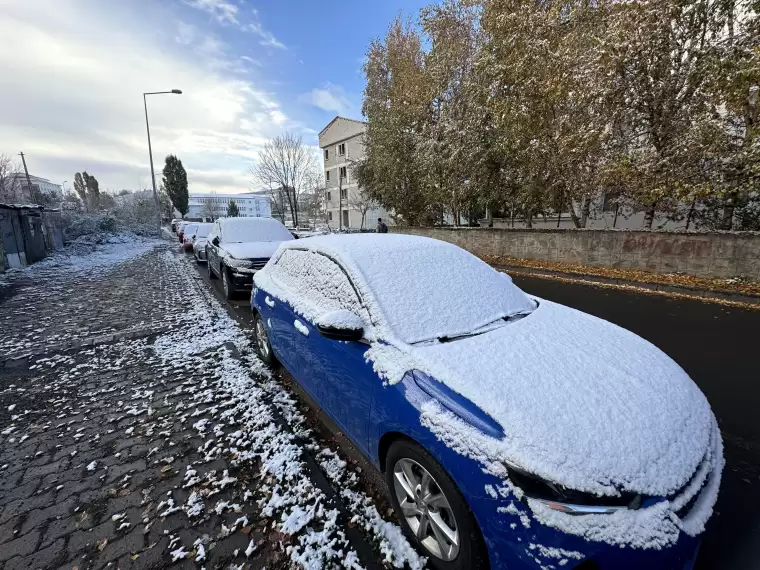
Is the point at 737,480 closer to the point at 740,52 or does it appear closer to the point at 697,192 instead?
the point at 697,192

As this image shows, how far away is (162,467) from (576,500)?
111 inches

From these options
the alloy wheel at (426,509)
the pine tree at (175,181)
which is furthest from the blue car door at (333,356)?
the pine tree at (175,181)

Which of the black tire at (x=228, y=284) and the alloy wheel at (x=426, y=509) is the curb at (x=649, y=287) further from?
the black tire at (x=228, y=284)

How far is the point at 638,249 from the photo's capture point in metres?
8.93

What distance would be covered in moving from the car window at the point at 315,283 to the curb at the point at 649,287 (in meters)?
7.74

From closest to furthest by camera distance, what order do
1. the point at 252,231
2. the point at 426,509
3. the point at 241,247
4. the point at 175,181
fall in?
the point at 426,509 → the point at 241,247 → the point at 252,231 → the point at 175,181

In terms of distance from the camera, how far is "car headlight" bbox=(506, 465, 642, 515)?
129 centimetres

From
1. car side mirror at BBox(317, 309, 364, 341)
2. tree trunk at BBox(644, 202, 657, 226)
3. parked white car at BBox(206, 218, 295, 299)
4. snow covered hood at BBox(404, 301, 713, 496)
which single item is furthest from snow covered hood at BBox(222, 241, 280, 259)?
tree trunk at BBox(644, 202, 657, 226)

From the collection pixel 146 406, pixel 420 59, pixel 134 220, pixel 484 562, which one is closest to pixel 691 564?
pixel 484 562

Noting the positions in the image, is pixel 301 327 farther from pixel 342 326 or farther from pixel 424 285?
pixel 424 285

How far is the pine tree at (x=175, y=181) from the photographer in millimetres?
58312

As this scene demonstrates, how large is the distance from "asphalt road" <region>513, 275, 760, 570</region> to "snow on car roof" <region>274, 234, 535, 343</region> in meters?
1.46

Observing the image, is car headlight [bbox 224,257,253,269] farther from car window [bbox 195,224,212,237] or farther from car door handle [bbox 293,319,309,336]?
car window [bbox 195,224,212,237]

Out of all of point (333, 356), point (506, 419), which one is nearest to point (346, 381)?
point (333, 356)
